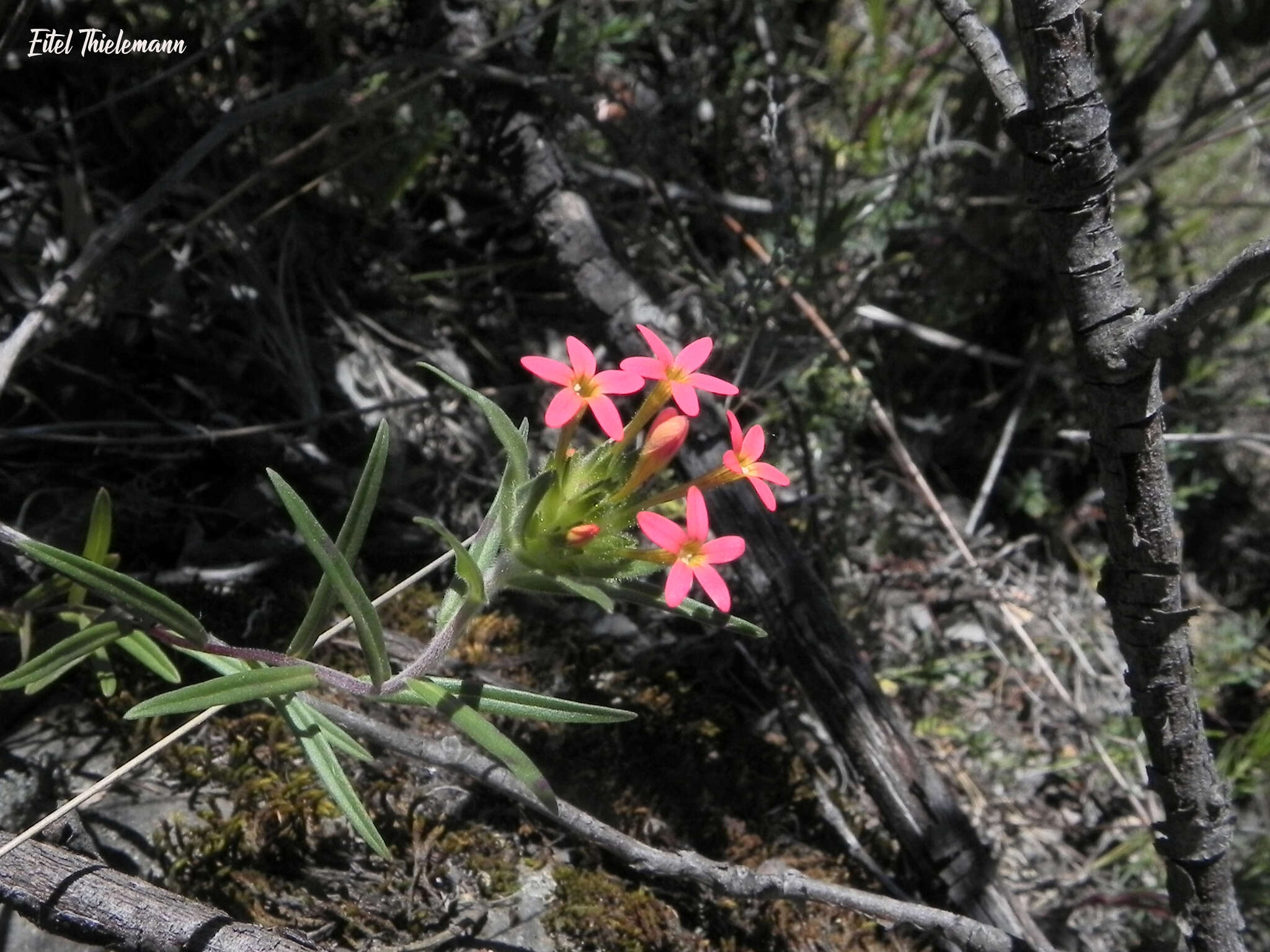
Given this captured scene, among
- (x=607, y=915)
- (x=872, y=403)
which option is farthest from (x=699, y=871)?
(x=872, y=403)

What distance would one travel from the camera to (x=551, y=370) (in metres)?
1.67

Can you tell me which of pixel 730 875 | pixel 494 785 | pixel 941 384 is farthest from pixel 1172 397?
pixel 494 785

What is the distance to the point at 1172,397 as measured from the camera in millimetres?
3754

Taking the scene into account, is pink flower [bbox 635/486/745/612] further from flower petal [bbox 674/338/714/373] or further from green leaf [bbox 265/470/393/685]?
green leaf [bbox 265/470/393/685]

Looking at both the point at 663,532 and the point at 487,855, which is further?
the point at 487,855

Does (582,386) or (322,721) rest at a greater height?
(582,386)

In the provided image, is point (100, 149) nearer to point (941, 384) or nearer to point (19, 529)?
point (19, 529)

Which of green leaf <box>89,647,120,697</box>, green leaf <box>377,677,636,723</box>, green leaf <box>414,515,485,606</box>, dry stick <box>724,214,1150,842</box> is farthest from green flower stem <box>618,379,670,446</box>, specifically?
dry stick <box>724,214,1150,842</box>

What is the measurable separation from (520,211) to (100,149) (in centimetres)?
128

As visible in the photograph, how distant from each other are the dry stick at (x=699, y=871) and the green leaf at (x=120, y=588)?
1.16ft

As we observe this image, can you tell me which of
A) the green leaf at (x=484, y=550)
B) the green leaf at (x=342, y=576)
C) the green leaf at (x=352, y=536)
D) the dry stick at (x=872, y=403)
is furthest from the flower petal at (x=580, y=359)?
the dry stick at (x=872, y=403)

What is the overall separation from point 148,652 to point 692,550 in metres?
1.20

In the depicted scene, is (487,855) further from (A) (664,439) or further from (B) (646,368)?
(B) (646,368)

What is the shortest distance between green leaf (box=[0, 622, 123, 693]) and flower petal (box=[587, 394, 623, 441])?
1098mm
